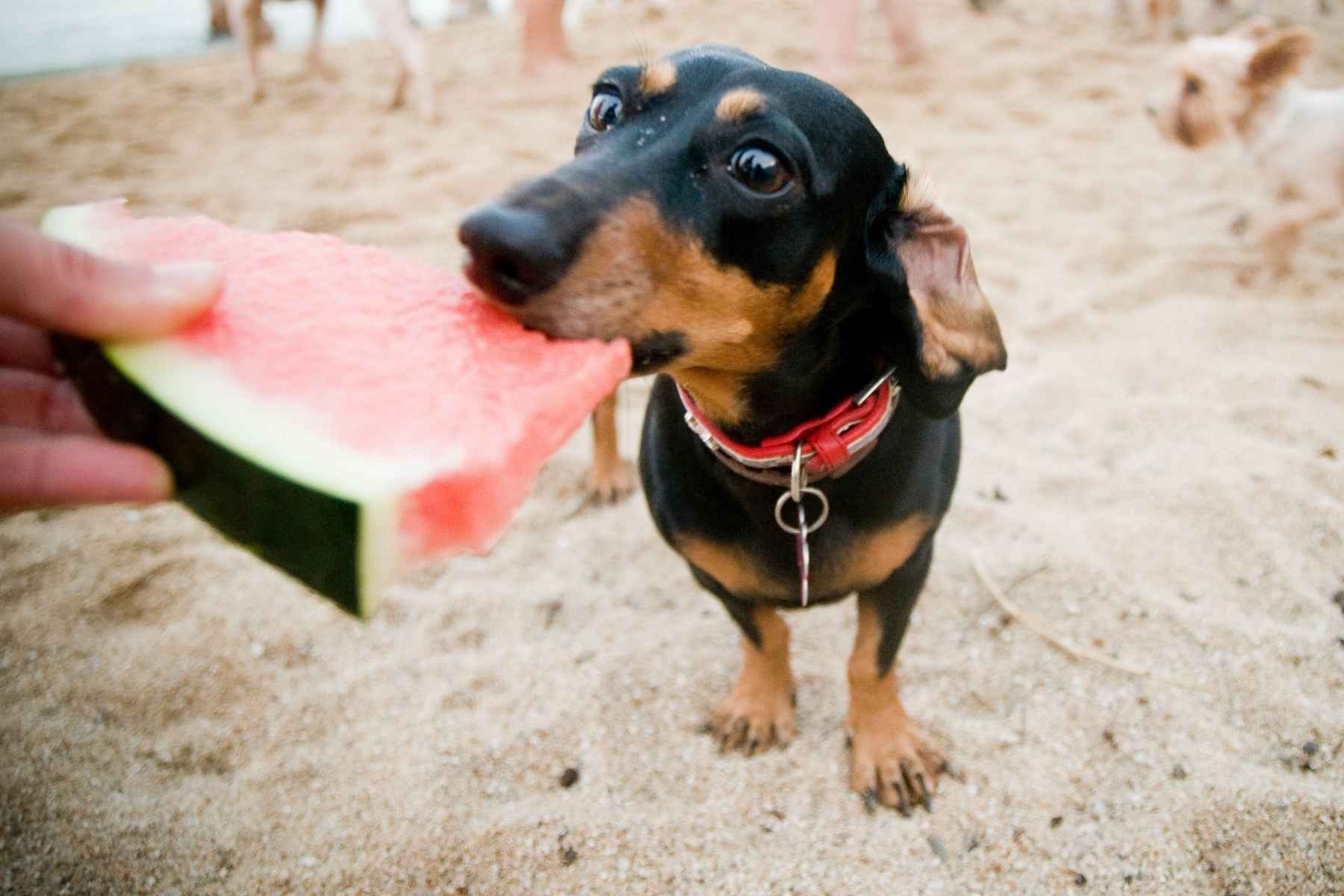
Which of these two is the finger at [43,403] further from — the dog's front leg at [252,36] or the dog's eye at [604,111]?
the dog's front leg at [252,36]

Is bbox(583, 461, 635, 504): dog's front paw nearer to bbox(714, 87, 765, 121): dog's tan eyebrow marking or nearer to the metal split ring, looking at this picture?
the metal split ring

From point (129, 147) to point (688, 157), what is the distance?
629 cm

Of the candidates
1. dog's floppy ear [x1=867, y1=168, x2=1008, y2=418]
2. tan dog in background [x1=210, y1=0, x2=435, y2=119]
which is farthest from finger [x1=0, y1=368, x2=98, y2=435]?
tan dog in background [x1=210, y1=0, x2=435, y2=119]

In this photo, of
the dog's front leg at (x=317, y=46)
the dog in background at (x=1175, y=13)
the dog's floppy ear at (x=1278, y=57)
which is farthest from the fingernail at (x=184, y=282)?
the dog in background at (x=1175, y=13)

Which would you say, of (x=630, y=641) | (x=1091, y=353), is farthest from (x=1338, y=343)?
(x=630, y=641)

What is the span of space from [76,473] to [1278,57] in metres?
5.70

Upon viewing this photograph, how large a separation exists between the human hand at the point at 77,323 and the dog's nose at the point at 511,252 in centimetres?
Answer: 43

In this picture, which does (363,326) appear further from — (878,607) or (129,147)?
(129,147)

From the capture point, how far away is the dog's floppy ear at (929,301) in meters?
1.65

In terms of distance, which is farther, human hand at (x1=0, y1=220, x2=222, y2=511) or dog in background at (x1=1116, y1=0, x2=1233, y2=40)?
dog in background at (x1=1116, y1=0, x2=1233, y2=40)

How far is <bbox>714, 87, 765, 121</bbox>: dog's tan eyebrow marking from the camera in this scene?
1.59 meters

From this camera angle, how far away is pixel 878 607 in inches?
83.1

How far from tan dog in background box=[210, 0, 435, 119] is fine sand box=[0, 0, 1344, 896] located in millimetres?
4153

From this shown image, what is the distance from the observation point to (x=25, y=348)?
62.9 inches
